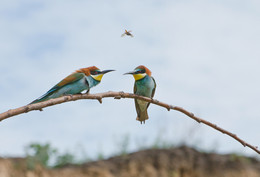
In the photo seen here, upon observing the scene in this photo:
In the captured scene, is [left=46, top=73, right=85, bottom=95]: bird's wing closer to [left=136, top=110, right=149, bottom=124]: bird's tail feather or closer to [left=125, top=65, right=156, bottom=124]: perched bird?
[left=125, top=65, right=156, bottom=124]: perched bird

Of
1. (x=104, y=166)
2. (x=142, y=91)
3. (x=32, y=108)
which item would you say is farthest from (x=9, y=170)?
(x=32, y=108)

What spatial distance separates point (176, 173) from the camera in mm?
7727

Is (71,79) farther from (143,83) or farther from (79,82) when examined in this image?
(143,83)

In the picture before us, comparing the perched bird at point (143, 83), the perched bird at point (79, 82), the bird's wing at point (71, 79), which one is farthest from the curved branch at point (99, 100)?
the perched bird at point (143, 83)

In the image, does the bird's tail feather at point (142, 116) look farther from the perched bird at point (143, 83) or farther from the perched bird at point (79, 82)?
the perched bird at point (79, 82)

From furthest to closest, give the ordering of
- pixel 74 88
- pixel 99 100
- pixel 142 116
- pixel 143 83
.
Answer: pixel 142 116 → pixel 143 83 → pixel 74 88 → pixel 99 100

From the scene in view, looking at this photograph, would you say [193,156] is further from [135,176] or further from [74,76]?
[74,76]

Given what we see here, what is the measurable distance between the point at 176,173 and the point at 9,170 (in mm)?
3068

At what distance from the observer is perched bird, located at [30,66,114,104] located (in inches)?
132

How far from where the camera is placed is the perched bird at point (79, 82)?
3.37m

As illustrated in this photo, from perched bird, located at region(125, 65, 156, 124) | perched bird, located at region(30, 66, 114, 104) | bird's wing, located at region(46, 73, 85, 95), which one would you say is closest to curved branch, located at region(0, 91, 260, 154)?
perched bird, located at region(30, 66, 114, 104)

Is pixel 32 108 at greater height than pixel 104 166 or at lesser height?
greater

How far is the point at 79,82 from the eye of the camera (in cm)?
345

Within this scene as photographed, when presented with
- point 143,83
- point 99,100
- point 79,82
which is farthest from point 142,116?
point 99,100
